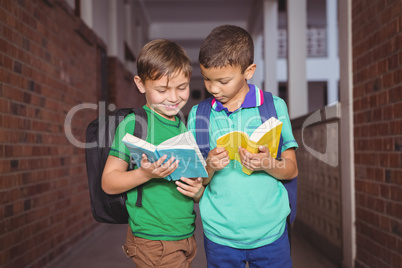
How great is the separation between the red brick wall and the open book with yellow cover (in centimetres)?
111

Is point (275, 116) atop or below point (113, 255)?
atop

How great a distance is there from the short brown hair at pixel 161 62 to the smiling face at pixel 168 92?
19 mm

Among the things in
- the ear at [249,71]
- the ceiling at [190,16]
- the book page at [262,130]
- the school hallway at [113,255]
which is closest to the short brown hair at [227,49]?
the ear at [249,71]

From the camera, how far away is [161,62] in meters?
1.45

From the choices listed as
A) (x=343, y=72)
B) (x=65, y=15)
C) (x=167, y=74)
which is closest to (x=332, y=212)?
(x=343, y=72)

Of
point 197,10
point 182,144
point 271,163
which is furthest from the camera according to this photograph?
point 197,10

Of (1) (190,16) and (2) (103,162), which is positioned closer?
(2) (103,162)

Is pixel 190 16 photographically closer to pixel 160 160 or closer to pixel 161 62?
pixel 161 62

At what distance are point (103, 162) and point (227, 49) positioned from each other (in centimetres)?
64

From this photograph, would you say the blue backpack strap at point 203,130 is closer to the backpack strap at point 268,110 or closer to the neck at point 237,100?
the neck at point 237,100

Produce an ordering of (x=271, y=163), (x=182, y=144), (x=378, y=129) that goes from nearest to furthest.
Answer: (x=182, y=144), (x=271, y=163), (x=378, y=129)

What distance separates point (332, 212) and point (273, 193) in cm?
196

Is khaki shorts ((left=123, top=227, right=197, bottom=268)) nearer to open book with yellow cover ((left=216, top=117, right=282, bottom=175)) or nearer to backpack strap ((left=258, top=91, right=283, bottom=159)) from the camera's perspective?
open book with yellow cover ((left=216, top=117, right=282, bottom=175))

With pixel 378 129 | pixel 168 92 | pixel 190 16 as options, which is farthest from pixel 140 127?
pixel 190 16
